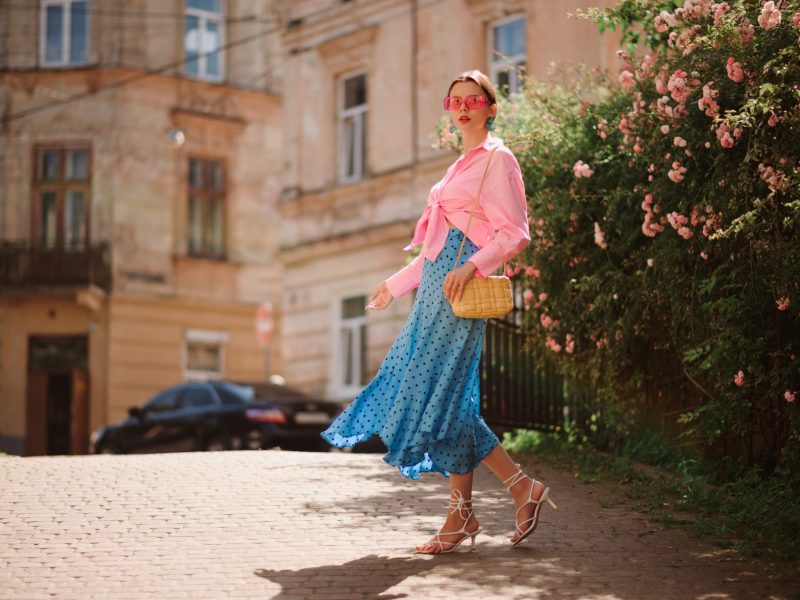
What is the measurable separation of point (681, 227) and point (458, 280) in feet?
8.16

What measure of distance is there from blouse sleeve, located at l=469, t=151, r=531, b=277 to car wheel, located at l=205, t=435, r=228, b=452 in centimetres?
1271

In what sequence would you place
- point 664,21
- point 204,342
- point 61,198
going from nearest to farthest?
point 664,21 → point 61,198 → point 204,342

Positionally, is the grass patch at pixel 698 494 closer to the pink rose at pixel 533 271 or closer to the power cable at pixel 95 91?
the pink rose at pixel 533 271

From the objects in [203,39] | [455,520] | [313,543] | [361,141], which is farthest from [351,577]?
[203,39]

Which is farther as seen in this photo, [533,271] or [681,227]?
[533,271]

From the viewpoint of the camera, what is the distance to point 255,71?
3369 cm

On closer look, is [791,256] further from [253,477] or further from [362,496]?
[253,477]

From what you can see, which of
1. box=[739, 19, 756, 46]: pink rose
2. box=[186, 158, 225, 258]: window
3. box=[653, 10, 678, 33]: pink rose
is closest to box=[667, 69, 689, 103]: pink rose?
box=[653, 10, 678, 33]: pink rose

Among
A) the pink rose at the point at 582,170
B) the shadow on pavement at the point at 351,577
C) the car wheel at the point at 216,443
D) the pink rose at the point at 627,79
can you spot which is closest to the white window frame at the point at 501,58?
the car wheel at the point at 216,443

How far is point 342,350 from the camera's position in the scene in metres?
26.5

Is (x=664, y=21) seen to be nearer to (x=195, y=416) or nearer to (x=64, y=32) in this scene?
(x=195, y=416)

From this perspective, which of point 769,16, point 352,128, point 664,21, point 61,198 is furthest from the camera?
point 61,198

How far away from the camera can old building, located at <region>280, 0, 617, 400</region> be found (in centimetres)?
2386

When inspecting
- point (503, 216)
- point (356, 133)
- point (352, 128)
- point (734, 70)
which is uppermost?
point (352, 128)
